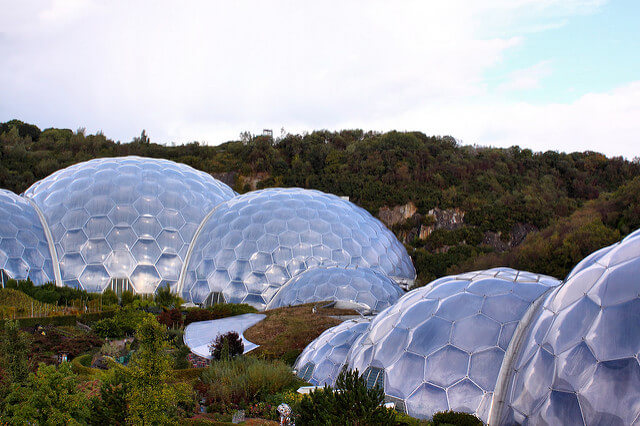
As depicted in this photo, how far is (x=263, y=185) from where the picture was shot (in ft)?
124

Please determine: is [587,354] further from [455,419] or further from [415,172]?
[415,172]

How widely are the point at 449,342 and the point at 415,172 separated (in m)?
29.5

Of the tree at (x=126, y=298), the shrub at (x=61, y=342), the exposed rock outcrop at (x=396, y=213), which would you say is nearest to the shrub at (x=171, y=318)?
the shrub at (x=61, y=342)

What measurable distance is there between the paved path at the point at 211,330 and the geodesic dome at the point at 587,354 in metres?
7.07

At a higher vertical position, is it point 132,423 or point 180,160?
point 180,160

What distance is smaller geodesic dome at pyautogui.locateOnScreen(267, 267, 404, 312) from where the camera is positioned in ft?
53.0

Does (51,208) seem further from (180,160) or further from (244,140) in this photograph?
(244,140)

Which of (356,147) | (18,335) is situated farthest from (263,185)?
(18,335)

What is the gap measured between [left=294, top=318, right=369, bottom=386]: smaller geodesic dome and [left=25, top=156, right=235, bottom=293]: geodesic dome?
9507mm

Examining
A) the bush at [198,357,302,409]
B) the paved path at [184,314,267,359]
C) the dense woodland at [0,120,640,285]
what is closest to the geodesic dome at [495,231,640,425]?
the bush at [198,357,302,409]

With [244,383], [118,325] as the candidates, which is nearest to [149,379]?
[244,383]

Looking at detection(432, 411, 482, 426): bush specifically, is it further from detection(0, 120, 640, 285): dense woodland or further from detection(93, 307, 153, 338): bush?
detection(0, 120, 640, 285): dense woodland

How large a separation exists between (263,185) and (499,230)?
15968mm

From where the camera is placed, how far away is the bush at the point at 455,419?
671cm
